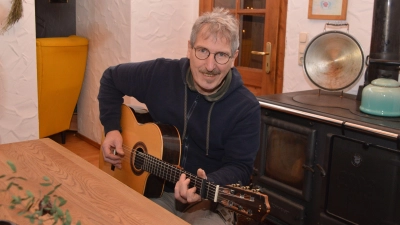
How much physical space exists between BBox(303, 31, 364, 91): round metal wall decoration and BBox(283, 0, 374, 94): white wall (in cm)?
10

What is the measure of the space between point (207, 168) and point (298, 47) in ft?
4.52

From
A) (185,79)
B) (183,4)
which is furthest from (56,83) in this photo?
(185,79)

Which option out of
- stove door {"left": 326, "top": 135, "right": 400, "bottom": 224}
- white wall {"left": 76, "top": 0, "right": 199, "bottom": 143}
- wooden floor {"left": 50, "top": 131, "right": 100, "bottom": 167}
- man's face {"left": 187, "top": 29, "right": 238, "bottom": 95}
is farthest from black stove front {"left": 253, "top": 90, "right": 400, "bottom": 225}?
wooden floor {"left": 50, "top": 131, "right": 100, "bottom": 167}

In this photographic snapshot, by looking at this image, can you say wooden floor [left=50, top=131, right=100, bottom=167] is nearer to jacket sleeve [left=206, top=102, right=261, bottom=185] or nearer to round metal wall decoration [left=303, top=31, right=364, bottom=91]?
round metal wall decoration [left=303, top=31, right=364, bottom=91]

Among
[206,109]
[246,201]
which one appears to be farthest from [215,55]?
[246,201]

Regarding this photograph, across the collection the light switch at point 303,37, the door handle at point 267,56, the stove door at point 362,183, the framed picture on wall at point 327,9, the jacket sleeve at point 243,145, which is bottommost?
the stove door at point 362,183

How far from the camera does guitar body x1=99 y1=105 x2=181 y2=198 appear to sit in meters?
1.76

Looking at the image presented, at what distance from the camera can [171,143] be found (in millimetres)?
1764

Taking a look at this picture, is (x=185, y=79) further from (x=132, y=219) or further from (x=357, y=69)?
(x=357, y=69)

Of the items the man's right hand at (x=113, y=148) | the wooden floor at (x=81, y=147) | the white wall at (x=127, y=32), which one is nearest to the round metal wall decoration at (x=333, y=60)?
the man's right hand at (x=113, y=148)

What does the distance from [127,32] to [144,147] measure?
74.4 inches

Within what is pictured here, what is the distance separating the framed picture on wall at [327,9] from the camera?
2.64 meters

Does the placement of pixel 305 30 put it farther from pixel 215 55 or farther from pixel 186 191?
pixel 186 191

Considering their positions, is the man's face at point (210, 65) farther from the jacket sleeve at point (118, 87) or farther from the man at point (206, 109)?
the jacket sleeve at point (118, 87)
